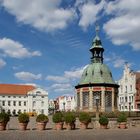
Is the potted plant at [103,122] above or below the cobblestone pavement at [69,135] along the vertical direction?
above

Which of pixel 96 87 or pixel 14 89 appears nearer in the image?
pixel 96 87

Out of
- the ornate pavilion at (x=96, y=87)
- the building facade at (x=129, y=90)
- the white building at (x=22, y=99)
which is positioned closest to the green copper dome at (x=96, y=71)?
the ornate pavilion at (x=96, y=87)

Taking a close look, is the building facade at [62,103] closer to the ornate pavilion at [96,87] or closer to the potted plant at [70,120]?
the ornate pavilion at [96,87]

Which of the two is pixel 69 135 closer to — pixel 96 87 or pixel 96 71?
pixel 96 87

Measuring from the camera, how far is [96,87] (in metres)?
51.8

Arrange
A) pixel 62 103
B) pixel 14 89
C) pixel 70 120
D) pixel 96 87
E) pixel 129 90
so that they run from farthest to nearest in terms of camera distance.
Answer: pixel 62 103 → pixel 14 89 → pixel 129 90 → pixel 96 87 → pixel 70 120

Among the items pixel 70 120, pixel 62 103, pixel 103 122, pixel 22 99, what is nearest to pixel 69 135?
pixel 70 120

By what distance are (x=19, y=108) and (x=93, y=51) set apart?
2723 inches

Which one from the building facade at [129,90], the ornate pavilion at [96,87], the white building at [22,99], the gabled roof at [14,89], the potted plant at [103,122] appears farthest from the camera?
the gabled roof at [14,89]

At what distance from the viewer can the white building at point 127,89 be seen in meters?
80.6

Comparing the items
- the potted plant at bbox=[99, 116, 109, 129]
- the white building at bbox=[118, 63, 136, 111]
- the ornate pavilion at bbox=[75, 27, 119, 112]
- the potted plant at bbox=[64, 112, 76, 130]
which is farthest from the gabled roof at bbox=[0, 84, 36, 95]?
the potted plant at bbox=[64, 112, 76, 130]

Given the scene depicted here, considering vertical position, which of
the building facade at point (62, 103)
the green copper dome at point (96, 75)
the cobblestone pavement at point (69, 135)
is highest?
the green copper dome at point (96, 75)

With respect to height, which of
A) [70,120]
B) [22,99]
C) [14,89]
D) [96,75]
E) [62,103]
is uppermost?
[14,89]

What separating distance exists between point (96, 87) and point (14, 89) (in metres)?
72.0
